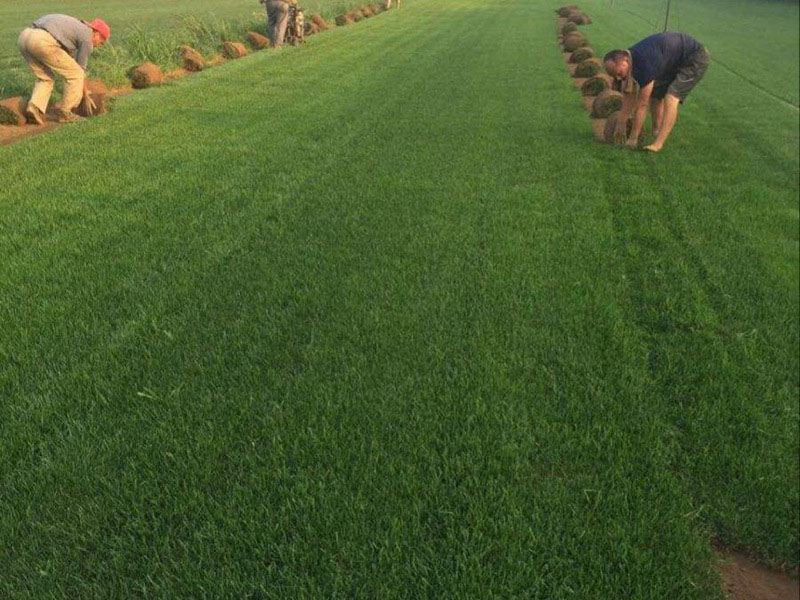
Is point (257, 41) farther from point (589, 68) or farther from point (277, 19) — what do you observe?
point (589, 68)

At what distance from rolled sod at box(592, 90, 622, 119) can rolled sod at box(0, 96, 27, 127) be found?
9.12m

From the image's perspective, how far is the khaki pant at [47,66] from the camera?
837 cm

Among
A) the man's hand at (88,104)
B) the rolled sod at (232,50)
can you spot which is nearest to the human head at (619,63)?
the man's hand at (88,104)

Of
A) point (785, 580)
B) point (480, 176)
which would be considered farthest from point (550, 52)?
point (785, 580)

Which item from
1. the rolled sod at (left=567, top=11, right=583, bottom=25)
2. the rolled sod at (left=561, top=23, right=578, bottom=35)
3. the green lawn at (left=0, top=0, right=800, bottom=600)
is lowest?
the green lawn at (left=0, top=0, right=800, bottom=600)

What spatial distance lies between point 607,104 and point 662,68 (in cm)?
248

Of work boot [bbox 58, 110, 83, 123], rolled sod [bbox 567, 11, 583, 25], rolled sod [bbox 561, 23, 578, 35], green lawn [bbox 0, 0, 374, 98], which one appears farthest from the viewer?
rolled sod [bbox 567, 11, 583, 25]

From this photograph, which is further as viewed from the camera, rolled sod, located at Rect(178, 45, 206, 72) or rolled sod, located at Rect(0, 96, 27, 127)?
rolled sod, located at Rect(178, 45, 206, 72)

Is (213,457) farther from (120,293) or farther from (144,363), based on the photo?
(120,293)

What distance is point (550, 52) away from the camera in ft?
59.5

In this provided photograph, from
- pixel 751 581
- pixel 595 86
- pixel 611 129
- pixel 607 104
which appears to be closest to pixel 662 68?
pixel 611 129

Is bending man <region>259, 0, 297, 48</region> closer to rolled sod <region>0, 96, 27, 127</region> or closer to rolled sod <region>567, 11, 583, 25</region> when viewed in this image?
rolled sod <region>0, 96, 27, 127</region>

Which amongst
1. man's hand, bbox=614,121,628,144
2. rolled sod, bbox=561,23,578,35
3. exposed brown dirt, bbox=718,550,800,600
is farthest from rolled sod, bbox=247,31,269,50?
exposed brown dirt, bbox=718,550,800,600

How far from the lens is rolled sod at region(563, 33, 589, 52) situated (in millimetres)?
17402
